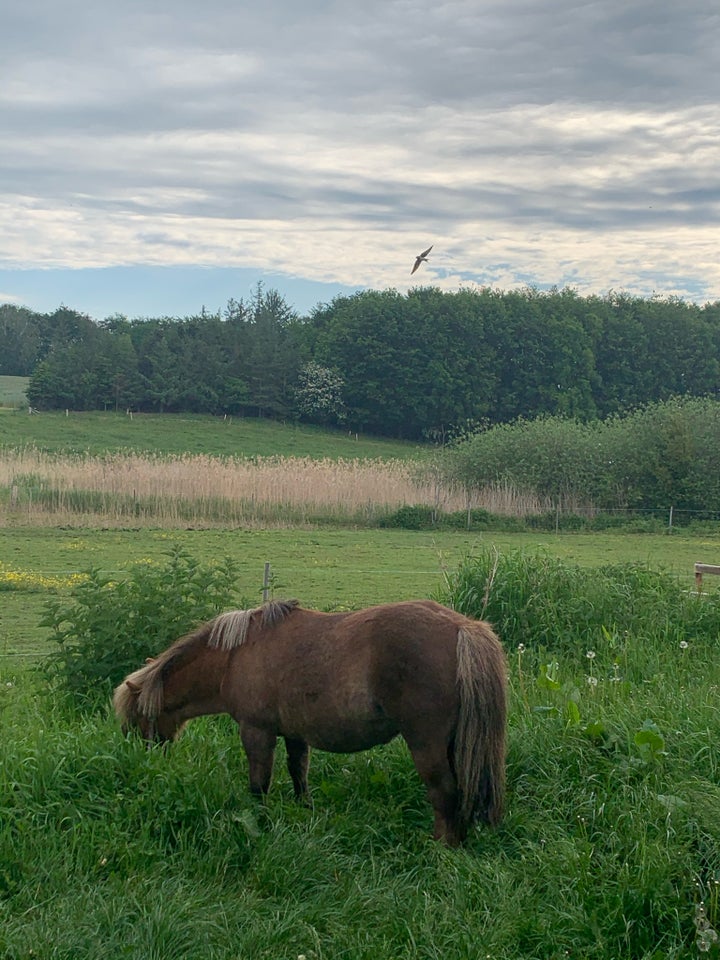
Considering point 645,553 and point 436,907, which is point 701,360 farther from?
point 436,907

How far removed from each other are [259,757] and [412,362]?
59443 mm

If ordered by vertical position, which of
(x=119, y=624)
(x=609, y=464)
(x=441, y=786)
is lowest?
(x=441, y=786)

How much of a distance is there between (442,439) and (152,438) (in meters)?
21.5

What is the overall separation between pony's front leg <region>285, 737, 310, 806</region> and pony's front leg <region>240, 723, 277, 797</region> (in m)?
0.11

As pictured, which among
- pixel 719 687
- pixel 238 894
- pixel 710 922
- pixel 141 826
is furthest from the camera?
pixel 719 687

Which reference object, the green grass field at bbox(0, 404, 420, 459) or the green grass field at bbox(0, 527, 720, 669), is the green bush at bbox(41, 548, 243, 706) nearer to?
the green grass field at bbox(0, 527, 720, 669)

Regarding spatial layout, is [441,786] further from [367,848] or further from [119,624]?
[119,624]

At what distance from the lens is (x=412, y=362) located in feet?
209

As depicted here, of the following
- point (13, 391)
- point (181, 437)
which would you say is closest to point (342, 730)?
point (181, 437)

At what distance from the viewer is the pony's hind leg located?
4.89m

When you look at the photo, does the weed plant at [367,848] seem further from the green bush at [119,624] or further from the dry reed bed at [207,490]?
the dry reed bed at [207,490]

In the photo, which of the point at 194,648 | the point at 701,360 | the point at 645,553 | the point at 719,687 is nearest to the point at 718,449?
the point at 645,553

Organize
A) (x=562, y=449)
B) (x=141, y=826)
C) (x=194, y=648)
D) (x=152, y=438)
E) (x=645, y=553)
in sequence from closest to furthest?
(x=141, y=826)
(x=194, y=648)
(x=645, y=553)
(x=562, y=449)
(x=152, y=438)

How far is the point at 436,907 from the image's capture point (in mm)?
4242
